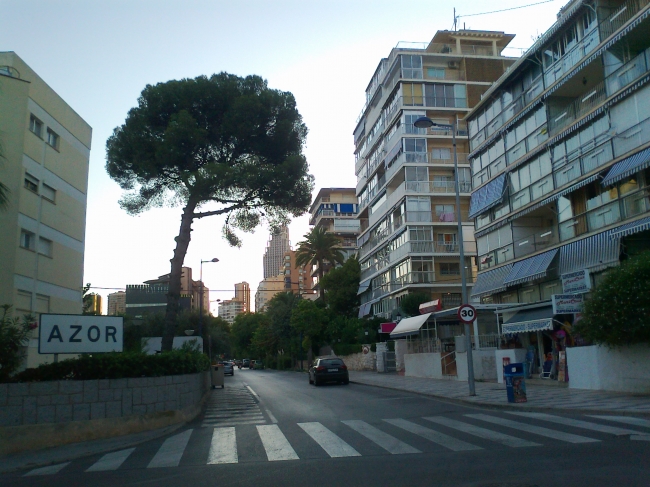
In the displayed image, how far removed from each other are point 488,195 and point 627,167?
41.1 ft

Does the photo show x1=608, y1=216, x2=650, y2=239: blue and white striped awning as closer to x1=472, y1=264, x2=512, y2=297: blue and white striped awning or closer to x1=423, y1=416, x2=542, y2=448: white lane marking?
x1=472, y1=264, x2=512, y2=297: blue and white striped awning

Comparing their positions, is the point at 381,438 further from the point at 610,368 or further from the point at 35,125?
the point at 35,125

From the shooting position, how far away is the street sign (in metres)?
13.1

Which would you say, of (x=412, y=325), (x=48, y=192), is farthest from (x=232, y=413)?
(x=412, y=325)

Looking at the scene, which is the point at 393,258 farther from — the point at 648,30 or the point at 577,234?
the point at 648,30

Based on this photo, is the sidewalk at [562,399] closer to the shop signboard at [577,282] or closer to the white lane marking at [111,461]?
the shop signboard at [577,282]

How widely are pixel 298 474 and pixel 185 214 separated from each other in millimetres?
16124

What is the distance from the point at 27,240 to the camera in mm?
24516

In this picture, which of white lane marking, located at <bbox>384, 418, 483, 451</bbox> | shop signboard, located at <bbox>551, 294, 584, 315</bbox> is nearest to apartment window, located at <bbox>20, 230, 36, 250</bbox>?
white lane marking, located at <bbox>384, 418, 483, 451</bbox>

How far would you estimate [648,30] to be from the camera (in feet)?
76.7

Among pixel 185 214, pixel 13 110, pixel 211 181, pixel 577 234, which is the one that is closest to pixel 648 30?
pixel 577 234

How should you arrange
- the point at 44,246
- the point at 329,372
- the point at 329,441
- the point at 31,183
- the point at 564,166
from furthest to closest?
the point at 329,372, the point at 564,166, the point at 44,246, the point at 31,183, the point at 329,441

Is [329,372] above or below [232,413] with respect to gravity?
above

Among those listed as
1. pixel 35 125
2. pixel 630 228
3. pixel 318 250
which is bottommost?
pixel 630 228
